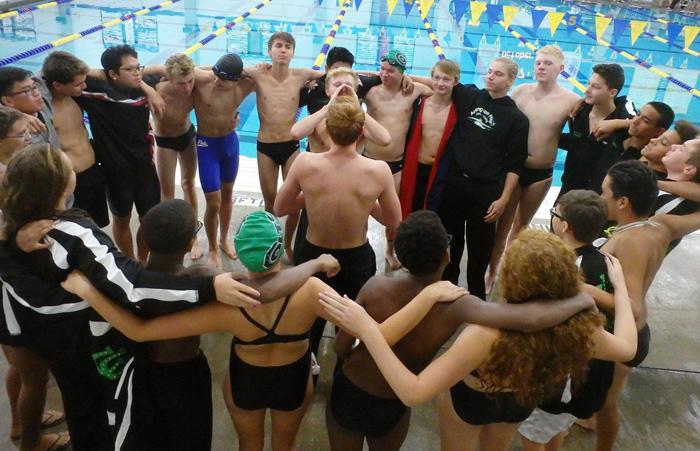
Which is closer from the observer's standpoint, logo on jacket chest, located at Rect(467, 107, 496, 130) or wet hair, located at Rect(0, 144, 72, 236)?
wet hair, located at Rect(0, 144, 72, 236)

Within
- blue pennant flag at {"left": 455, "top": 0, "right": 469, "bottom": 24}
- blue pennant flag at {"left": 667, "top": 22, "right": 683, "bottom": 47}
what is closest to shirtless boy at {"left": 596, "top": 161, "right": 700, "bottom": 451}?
blue pennant flag at {"left": 455, "top": 0, "right": 469, "bottom": 24}

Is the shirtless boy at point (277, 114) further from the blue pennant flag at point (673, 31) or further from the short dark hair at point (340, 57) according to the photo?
the blue pennant flag at point (673, 31)

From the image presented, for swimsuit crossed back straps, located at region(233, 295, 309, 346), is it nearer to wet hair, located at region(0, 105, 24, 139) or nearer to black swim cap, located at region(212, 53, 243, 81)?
wet hair, located at region(0, 105, 24, 139)

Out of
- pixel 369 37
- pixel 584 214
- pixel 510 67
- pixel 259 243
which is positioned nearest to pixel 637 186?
pixel 584 214

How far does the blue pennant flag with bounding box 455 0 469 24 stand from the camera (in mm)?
15902

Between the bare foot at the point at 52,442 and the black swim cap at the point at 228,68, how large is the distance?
252 centimetres

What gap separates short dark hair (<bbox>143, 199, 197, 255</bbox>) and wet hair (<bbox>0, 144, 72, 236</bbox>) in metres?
0.35

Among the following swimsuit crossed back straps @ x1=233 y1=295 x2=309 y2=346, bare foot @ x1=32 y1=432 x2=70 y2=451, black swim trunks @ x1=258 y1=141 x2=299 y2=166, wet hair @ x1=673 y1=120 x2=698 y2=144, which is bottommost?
bare foot @ x1=32 y1=432 x2=70 y2=451

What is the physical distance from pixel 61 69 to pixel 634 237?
10.3 ft

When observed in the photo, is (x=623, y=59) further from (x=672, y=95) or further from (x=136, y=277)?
(x=136, y=277)

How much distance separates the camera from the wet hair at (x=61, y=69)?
304cm

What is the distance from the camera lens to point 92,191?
338cm

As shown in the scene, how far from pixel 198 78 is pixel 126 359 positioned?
2.57 meters

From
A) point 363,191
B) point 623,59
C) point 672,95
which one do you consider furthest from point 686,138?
point 623,59
